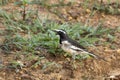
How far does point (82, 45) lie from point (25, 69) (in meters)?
1.20

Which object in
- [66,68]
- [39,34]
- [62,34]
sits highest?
[62,34]

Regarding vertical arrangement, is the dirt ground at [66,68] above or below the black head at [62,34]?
below

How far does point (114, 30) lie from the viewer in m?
7.92

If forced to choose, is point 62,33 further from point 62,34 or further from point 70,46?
point 70,46

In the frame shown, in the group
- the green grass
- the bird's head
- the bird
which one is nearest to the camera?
the bird

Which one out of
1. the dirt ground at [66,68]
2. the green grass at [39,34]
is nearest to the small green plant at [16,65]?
the dirt ground at [66,68]

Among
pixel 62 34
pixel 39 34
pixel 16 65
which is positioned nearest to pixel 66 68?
pixel 62 34

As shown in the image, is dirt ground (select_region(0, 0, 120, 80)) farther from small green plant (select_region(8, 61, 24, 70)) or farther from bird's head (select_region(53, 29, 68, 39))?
bird's head (select_region(53, 29, 68, 39))

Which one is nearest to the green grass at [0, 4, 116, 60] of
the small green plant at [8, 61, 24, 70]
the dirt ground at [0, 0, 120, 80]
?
the dirt ground at [0, 0, 120, 80]

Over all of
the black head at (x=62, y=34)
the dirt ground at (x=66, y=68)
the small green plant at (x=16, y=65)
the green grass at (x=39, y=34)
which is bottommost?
the dirt ground at (x=66, y=68)

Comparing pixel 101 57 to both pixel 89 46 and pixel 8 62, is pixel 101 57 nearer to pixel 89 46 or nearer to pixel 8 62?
pixel 89 46

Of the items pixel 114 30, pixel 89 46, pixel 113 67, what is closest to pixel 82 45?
pixel 89 46

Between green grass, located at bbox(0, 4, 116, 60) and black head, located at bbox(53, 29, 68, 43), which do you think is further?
green grass, located at bbox(0, 4, 116, 60)

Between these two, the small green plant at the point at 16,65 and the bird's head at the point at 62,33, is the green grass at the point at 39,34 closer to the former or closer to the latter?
the bird's head at the point at 62,33
